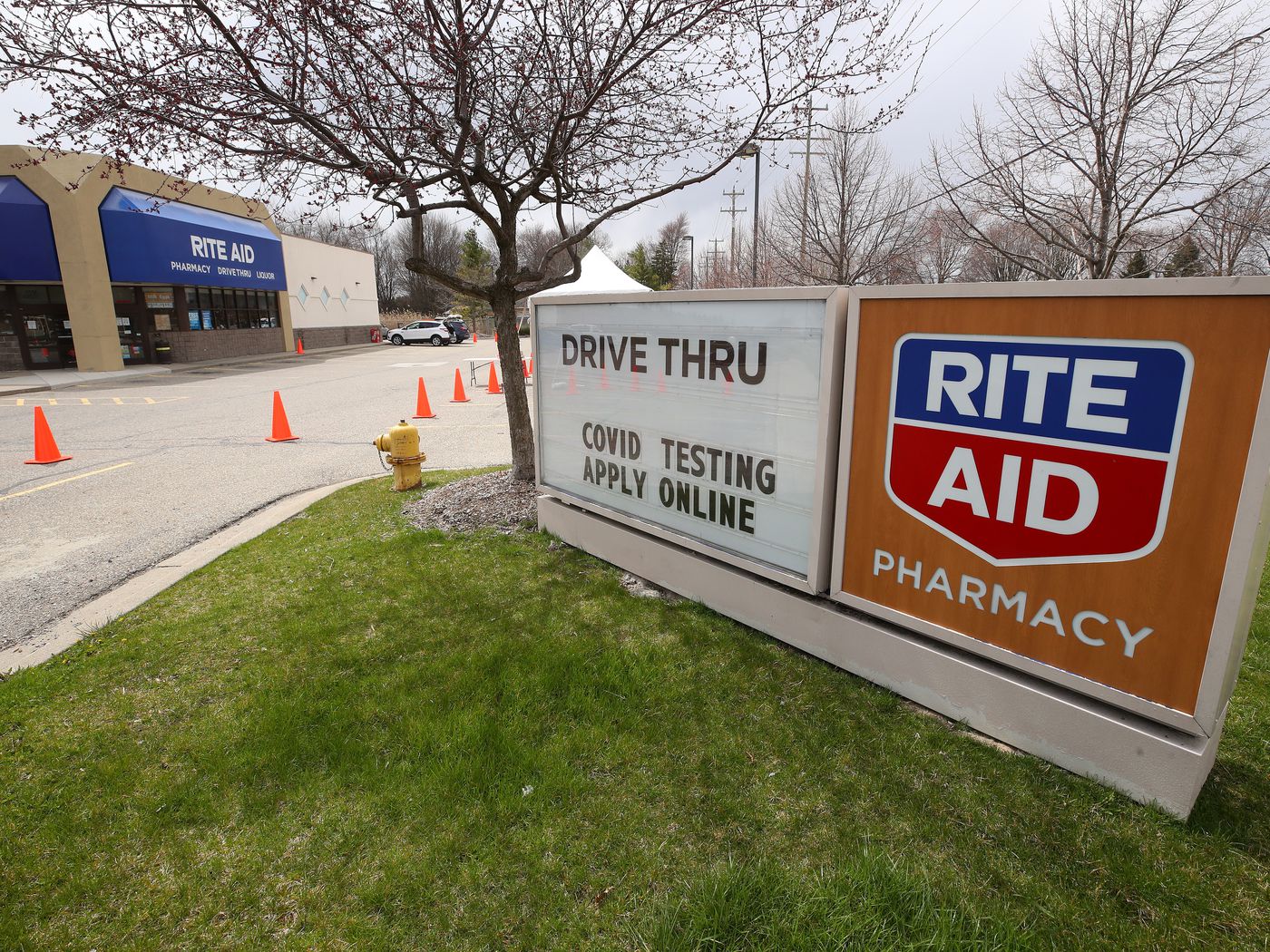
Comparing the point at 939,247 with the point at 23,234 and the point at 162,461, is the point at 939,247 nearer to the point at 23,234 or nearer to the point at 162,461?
the point at 162,461

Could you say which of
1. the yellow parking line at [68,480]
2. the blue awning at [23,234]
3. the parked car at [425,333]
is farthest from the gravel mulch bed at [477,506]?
the parked car at [425,333]

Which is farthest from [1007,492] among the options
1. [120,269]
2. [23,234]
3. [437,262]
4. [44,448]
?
[437,262]

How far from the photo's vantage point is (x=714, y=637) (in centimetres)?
395

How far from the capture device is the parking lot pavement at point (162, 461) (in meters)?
5.59

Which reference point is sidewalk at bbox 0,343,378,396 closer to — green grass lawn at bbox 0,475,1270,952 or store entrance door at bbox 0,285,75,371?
store entrance door at bbox 0,285,75,371

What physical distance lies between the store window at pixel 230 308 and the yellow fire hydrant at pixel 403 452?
82.6 feet

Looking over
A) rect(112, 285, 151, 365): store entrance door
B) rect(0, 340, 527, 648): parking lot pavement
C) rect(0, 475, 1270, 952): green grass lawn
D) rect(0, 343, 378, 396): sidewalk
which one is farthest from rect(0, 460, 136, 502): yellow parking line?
rect(112, 285, 151, 365): store entrance door

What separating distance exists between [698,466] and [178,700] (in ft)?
9.94

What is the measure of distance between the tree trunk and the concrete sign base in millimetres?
2819

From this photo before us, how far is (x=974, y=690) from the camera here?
3010mm

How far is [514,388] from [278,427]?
636 cm

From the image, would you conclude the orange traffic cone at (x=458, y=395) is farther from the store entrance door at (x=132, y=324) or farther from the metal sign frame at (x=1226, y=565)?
the store entrance door at (x=132, y=324)

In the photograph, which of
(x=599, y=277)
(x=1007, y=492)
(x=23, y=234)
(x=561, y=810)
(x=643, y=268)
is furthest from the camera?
(x=643, y=268)

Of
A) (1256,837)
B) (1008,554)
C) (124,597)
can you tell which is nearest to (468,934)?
(1008,554)
